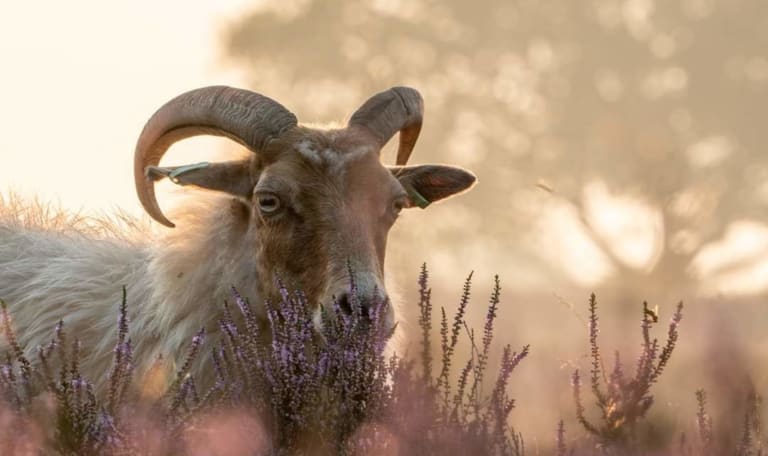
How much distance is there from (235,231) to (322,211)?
2.34ft

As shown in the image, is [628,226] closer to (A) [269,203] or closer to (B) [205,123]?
(B) [205,123]

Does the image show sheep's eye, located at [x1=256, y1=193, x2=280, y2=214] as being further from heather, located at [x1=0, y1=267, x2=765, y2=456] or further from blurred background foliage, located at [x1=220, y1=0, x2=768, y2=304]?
blurred background foliage, located at [x1=220, y1=0, x2=768, y2=304]

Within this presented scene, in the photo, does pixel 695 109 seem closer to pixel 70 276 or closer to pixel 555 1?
pixel 555 1

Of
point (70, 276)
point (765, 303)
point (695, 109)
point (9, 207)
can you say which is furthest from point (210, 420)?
point (695, 109)

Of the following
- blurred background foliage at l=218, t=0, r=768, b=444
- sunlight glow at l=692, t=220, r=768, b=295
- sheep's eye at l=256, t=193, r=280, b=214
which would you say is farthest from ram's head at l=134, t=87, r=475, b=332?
sunlight glow at l=692, t=220, r=768, b=295

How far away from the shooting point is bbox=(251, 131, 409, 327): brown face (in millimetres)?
6188

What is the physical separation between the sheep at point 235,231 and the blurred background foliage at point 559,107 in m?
18.3

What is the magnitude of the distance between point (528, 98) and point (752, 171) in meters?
4.92

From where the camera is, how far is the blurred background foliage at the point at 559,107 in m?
26.7

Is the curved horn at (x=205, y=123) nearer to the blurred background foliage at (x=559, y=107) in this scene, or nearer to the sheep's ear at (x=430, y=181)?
the sheep's ear at (x=430, y=181)

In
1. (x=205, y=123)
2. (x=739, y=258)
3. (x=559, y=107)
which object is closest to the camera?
(x=205, y=123)

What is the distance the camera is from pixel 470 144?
1134 inches

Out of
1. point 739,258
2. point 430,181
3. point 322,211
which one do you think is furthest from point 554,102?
point 322,211

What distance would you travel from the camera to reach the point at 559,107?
28547 mm
